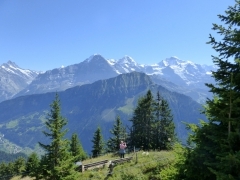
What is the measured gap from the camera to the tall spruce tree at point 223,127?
30.4 ft

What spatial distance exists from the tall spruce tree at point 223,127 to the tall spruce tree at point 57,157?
16.2m

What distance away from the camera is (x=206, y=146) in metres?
10.2

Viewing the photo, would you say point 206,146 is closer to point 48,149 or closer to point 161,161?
point 161,161

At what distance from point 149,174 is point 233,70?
46.8 feet

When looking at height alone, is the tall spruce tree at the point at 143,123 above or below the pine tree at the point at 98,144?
A: above

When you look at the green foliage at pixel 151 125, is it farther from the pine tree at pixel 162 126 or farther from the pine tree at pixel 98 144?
the pine tree at pixel 98 144

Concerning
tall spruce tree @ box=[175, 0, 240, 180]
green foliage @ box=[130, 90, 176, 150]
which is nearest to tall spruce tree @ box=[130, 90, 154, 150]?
green foliage @ box=[130, 90, 176, 150]

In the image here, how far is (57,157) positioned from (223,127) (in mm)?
19151

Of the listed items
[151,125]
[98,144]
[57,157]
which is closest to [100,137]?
[98,144]

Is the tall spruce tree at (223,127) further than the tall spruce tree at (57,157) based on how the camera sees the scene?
No

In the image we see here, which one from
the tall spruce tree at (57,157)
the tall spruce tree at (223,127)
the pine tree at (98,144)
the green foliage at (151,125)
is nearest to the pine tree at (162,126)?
the green foliage at (151,125)

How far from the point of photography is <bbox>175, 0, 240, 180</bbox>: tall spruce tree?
30.4 ft

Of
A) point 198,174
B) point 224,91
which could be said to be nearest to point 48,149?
point 198,174

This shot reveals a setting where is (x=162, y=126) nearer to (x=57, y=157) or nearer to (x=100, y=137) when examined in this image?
(x=100, y=137)
